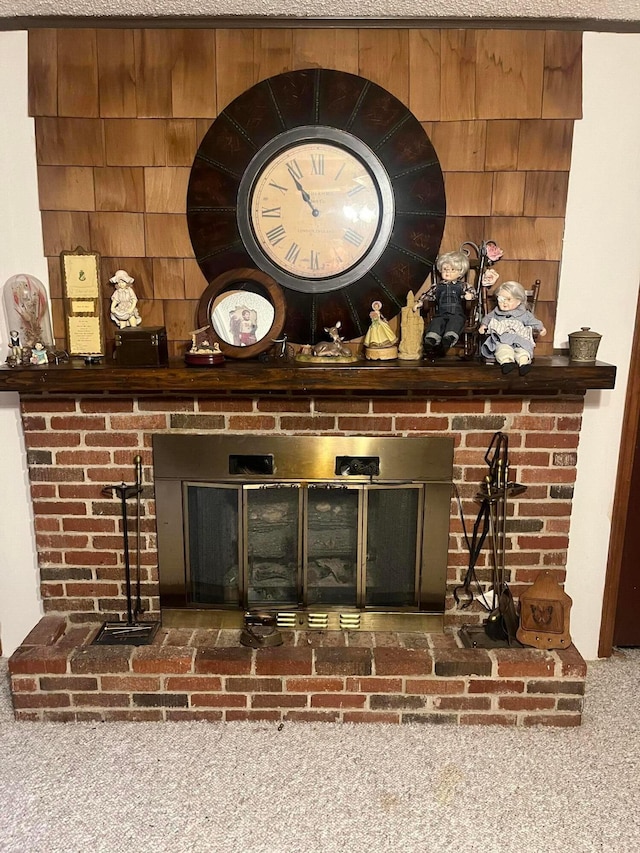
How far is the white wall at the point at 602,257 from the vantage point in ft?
6.77

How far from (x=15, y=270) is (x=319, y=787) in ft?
6.41

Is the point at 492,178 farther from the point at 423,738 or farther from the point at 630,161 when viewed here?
the point at 423,738

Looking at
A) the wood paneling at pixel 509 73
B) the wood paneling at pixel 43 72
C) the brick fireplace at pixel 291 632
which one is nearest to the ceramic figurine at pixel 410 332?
the brick fireplace at pixel 291 632

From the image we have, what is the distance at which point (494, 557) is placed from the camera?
2.27 m

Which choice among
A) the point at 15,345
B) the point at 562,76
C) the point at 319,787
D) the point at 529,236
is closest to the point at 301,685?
the point at 319,787

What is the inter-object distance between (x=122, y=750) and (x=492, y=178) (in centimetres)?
223

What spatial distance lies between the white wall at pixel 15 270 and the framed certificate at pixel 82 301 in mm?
126

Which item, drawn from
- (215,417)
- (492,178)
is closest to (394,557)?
(215,417)

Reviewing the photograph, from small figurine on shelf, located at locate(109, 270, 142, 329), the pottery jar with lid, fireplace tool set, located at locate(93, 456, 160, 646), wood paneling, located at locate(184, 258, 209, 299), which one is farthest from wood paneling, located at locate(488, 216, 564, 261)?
fireplace tool set, located at locate(93, 456, 160, 646)

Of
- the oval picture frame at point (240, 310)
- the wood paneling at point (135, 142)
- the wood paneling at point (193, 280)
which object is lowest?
the oval picture frame at point (240, 310)

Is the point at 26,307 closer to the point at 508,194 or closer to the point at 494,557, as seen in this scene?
the point at 508,194

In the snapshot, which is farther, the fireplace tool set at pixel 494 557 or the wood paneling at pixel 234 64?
the fireplace tool set at pixel 494 557

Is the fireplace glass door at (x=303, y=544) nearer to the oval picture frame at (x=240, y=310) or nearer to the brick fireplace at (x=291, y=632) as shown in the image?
the brick fireplace at (x=291, y=632)

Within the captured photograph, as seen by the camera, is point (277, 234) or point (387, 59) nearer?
point (387, 59)
